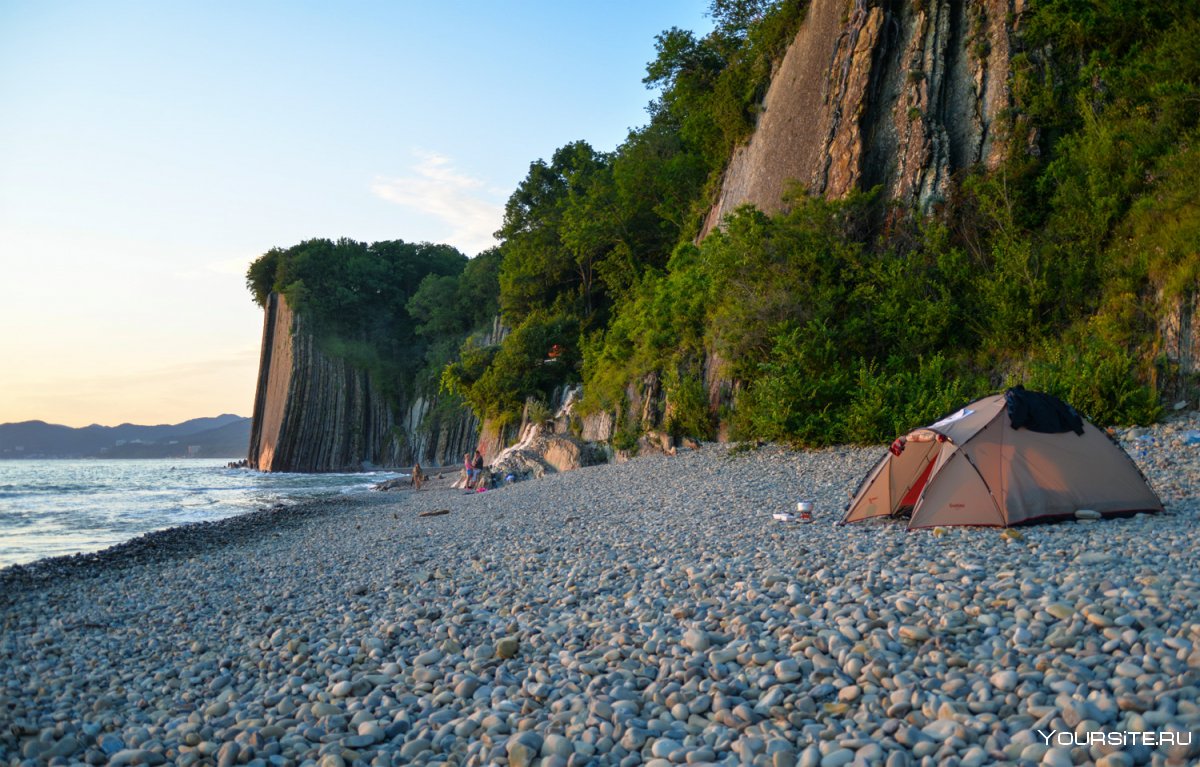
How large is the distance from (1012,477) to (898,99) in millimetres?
14679

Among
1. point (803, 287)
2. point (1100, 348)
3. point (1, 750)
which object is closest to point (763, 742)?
point (1, 750)

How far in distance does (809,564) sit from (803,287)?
1236 centimetres

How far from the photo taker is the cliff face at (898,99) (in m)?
17.6

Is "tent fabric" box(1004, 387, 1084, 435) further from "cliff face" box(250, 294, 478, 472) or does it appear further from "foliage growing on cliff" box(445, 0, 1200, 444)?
"cliff face" box(250, 294, 478, 472)

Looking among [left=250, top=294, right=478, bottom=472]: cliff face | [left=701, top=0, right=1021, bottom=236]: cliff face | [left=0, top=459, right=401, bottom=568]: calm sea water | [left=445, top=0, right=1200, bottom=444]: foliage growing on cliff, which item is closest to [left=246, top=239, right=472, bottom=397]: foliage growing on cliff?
[left=250, top=294, right=478, bottom=472]: cliff face

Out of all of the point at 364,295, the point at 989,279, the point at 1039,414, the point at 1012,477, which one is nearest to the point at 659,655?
the point at 1012,477

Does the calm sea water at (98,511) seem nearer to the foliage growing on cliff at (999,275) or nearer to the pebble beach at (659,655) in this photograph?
the pebble beach at (659,655)

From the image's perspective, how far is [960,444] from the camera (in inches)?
315

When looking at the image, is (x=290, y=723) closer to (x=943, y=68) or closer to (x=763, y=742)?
(x=763, y=742)

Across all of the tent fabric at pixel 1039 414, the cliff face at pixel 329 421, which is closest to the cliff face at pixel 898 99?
the tent fabric at pixel 1039 414

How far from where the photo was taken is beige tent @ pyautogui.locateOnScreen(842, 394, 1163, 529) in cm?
764

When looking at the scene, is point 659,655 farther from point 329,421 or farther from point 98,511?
point 329,421

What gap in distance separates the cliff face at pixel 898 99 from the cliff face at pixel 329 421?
34729 mm

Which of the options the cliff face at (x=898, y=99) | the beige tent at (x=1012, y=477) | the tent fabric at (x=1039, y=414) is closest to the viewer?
the beige tent at (x=1012, y=477)
